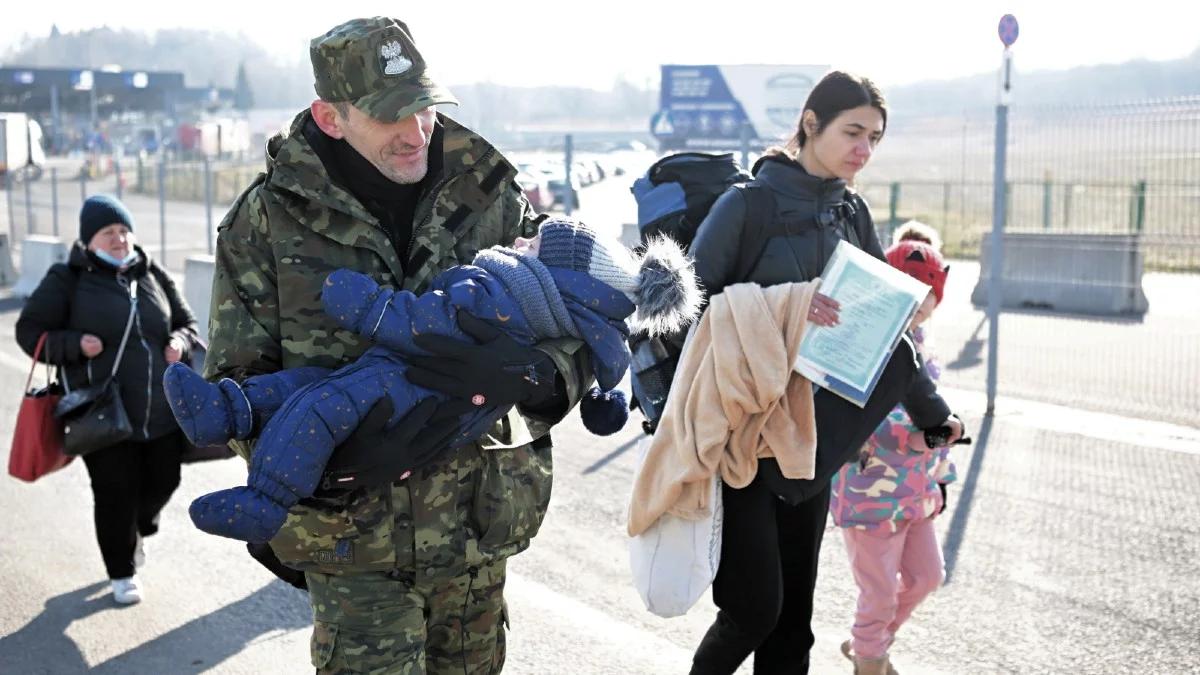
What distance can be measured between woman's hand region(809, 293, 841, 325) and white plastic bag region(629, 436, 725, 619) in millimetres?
537

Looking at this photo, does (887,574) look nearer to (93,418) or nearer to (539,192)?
(93,418)

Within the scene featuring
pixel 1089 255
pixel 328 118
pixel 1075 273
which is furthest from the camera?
pixel 1075 273

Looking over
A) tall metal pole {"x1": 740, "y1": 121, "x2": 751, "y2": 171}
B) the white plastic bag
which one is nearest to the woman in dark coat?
the white plastic bag

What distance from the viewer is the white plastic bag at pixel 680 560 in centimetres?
364

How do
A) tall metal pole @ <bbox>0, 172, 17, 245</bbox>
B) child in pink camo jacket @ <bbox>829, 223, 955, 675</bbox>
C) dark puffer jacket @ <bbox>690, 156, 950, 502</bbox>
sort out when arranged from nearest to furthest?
dark puffer jacket @ <bbox>690, 156, 950, 502</bbox> < child in pink camo jacket @ <bbox>829, 223, 955, 675</bbox> < tall metal pole @ <bbox>0, 172, 17, 245</bbox>

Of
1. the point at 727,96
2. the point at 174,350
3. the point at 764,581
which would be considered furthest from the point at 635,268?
the point at 727,96

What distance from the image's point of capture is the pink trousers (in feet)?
14.5

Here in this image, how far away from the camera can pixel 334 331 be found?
9.55 feet

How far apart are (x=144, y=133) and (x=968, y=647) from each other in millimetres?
88373

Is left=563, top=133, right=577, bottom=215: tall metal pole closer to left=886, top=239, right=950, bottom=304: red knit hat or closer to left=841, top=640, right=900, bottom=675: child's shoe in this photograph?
left=886, top=239, right=950, bottom=304: red knit hat

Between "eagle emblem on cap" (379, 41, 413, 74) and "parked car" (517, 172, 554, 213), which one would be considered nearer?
"eagle emblem on cap" (379, 41, 413, 74)

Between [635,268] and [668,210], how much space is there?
3.93ft

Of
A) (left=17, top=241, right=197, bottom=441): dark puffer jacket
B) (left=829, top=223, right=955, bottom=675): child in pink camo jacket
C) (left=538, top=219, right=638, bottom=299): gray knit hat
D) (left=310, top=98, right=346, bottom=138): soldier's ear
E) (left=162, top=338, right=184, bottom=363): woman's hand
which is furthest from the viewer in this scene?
(left=162, top=338, right=184, bottom=363): woman's hand

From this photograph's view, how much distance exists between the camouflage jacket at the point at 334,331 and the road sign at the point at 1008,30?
7420 millimetres
